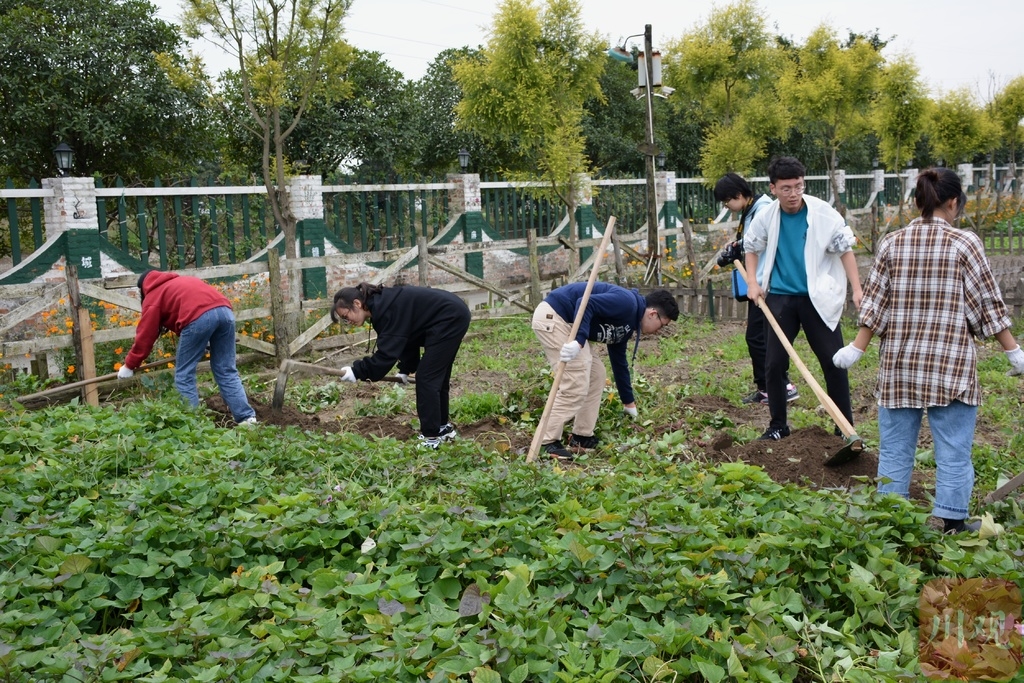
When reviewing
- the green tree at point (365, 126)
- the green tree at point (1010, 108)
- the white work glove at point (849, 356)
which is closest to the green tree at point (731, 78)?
the green tree at point (365, 126)

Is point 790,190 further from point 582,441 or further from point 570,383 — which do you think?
point 582,441

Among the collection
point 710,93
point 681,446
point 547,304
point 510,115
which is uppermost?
point 710,93

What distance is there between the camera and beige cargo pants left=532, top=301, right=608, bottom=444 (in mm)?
5750

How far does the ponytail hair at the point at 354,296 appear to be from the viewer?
5.72m

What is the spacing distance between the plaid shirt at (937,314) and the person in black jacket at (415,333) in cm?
289

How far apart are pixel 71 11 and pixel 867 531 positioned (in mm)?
16265

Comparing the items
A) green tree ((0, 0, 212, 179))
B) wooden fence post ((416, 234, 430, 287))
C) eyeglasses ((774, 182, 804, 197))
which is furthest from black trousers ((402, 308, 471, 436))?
green tree ((0, 0, 212, 179))

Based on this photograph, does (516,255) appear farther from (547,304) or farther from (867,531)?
(867,531)

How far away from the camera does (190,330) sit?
21.8 feet

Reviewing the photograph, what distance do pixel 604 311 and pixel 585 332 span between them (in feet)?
0.74

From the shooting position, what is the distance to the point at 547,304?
5.96 meters

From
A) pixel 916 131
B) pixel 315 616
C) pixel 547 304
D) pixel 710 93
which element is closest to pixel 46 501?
pixel 315 616

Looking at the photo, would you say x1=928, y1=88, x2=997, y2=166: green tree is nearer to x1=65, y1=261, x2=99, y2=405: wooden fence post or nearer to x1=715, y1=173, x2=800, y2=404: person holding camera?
x1=715, y1=173, x2=800, y2=404: person holding camera

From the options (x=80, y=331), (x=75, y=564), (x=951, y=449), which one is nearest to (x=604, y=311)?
(x=951, y=449)
